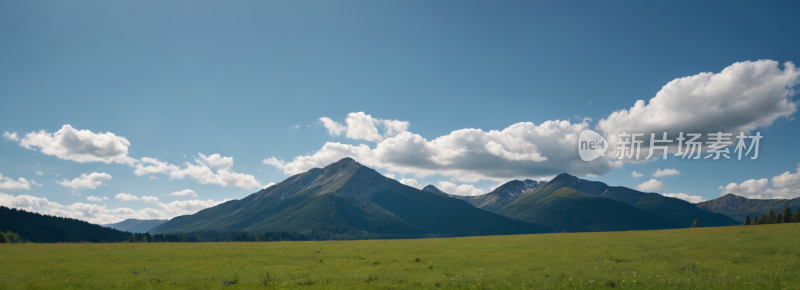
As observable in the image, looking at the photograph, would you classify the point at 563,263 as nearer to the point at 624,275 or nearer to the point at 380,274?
the point at 624,275

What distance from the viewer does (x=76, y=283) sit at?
31.5m

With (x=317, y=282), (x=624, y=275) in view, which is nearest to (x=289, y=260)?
(x=317, y=282)

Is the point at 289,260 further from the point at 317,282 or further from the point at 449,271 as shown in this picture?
the point at 449,271

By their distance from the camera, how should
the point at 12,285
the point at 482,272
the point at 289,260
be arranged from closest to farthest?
the point at 12,285 < the point at 482,272 < the point at 289,260

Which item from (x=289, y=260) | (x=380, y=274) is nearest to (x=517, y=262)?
(x=380, y=274)

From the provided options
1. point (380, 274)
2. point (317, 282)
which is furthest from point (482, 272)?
point (317, 282)

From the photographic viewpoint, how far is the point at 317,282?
31.4m

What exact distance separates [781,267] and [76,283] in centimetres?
5930

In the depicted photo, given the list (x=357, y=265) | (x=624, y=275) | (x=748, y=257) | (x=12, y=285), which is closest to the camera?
(x=624, y=275)

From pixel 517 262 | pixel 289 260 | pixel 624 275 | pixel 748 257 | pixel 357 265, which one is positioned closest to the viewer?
pixel 624 275

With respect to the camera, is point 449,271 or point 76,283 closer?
point 76,283

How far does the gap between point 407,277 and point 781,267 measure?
30.4m

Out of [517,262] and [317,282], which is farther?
[517,262]

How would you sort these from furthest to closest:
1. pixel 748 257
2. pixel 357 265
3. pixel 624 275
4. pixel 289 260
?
pixel 289 260, pixel 357 265, pixel 748 257, pixel 624 275
